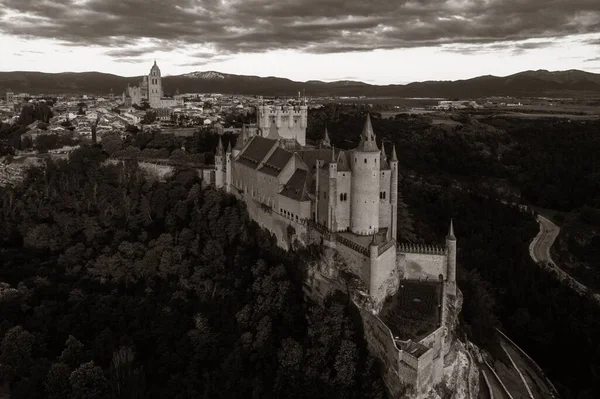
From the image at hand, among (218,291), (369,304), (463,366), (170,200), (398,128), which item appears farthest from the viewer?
(398,128)

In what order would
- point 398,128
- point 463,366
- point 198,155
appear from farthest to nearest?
point 398,128, point 198,155, point 463,366

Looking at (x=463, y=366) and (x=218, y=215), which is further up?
(x=218, y=215)

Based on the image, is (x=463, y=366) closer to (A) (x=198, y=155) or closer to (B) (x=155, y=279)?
(B) (x=155, y=279)

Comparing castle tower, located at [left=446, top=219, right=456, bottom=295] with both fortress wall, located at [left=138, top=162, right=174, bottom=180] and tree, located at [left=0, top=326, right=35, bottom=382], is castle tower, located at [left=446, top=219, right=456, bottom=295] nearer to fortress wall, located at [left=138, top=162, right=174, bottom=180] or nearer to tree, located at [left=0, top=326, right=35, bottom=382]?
tree, located at [left=0, top=326, right=35, bottom=382]

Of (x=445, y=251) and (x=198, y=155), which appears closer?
(x=445, y=251)

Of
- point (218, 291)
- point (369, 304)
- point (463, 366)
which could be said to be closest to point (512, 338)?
point (463, 366)

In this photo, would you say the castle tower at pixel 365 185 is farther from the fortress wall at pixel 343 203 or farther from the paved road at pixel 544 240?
the paved road at pixel 544 240

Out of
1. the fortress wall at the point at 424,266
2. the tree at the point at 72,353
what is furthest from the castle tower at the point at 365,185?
the tree at the point at 72,353
